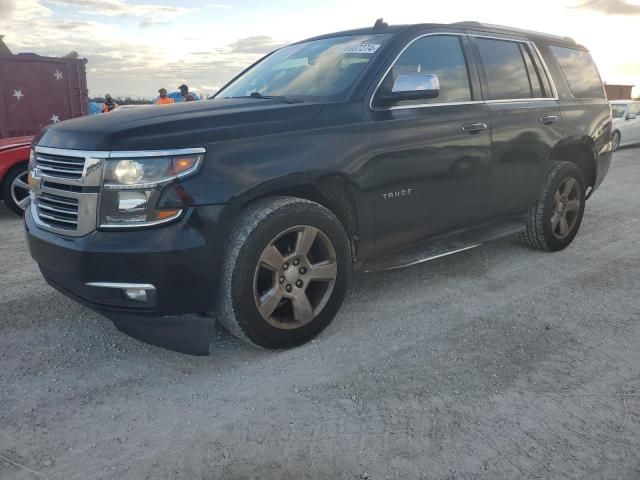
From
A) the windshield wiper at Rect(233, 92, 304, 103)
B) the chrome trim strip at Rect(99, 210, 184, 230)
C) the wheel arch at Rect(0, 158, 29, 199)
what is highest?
the windshield wiper at Rect(233, 92, 304, 103)

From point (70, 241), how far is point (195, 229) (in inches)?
26.4

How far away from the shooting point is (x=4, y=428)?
8.38 feet

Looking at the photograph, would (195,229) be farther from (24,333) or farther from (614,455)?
(614,455)

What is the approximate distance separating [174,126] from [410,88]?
1.51 m

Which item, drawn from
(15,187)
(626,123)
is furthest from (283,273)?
(626,123)

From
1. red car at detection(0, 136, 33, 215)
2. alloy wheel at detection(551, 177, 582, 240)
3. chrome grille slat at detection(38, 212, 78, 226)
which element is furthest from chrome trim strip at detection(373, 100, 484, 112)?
red car at detection(0, 136, 33, 215)

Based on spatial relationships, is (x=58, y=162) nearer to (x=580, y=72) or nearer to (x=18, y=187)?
(x=580, y=72)

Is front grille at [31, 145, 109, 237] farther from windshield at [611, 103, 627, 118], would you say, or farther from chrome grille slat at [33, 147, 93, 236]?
windshield at [611, 103, 627, 118]

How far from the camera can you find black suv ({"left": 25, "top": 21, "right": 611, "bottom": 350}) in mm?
2793

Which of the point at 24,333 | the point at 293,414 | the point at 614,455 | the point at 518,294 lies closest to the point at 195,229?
the point at 293,414

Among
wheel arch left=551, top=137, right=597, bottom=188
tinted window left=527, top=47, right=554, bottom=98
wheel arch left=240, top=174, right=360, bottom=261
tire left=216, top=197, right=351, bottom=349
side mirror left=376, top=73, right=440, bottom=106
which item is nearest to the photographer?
tire left=216, top=197, right=351, bottom=349

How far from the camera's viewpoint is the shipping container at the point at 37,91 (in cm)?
994

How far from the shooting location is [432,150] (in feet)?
12.6

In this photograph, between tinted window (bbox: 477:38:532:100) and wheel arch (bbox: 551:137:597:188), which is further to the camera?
wheel arch (bbox: 551:137:597:188)
